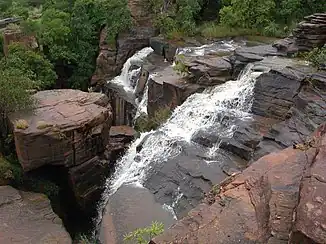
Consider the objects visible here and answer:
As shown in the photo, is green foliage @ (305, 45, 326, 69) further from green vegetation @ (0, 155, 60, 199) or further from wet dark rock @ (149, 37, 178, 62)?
green vegetation @ (0, 155, 60, 199)

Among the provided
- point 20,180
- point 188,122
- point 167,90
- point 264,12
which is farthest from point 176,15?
point 20,180

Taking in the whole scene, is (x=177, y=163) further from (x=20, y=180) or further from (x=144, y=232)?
(x=20, y=180)

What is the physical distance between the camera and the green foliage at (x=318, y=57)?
1396cm

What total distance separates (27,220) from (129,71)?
38.7 ft

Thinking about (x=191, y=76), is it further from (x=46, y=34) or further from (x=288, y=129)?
(x=46, y=34)

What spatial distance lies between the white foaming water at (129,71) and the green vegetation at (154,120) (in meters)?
4.04

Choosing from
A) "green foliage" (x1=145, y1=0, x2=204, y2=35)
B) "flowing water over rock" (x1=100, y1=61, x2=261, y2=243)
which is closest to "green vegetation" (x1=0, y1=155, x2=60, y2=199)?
"flowing water over rock" (x1=100, y1=61, x2=261, y2=243)

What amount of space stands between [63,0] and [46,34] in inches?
200

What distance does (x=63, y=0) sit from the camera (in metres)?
26.6

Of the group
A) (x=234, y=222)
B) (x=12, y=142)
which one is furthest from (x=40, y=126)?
(x=234, y=222)

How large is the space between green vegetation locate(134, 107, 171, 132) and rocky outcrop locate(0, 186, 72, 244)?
5199 millimetres

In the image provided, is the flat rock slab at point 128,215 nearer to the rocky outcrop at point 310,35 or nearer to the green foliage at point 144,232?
the green foliage at point 144,232

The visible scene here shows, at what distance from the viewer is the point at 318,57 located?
1415 cm

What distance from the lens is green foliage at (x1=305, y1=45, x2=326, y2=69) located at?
1396cm
